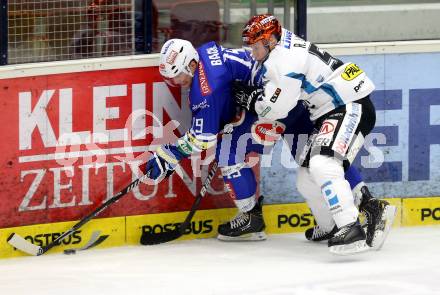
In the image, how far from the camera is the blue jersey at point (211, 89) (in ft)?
21.5

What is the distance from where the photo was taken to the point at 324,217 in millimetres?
6742

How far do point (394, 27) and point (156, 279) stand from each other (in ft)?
7.10

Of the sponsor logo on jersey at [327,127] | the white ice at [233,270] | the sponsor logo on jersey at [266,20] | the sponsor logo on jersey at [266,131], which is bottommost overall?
the white ice at [233,270]

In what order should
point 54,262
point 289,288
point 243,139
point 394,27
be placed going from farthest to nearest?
point 394,27, point 243,139, point 54,262, point 289,288

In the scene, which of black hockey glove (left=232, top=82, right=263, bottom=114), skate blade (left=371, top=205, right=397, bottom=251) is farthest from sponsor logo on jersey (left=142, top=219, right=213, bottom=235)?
skate blade (left=371, top=205, right=397, bottom=251)

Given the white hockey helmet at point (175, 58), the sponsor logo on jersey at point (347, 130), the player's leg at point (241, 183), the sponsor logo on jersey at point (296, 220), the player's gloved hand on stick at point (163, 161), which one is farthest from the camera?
the sponsor logo on jersey at point (296, 220)

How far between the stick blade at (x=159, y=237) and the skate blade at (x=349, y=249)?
901 mm

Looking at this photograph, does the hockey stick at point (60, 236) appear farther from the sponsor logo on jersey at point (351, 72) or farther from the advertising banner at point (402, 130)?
the sponsor logo on jersey at point (351, 72)

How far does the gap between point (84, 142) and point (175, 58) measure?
0.63 m

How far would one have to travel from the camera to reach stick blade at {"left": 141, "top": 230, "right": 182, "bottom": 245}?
22.2 ft

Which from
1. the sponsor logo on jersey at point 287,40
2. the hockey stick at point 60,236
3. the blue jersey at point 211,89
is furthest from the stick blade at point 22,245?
the sponsor logo on jersey at point 287,40

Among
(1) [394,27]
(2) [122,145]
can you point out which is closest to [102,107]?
(2) [122,145]

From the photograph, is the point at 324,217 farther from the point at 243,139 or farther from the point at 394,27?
the point at 394,27

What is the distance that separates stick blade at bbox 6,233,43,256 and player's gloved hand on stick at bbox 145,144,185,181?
0.69 m
